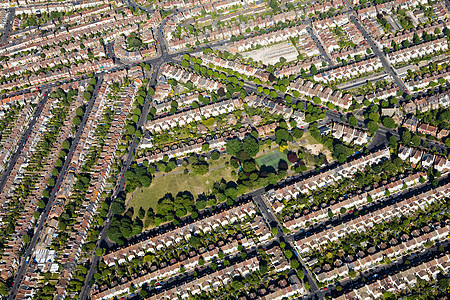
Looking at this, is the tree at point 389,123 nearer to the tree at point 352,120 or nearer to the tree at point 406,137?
Answer: the tree at point 406,137

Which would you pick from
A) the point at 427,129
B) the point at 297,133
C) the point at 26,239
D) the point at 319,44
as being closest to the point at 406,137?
the point at 427,129

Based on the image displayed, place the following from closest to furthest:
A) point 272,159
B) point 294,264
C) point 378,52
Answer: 1. point 294,264
2. point 272,159
3. point 378,52

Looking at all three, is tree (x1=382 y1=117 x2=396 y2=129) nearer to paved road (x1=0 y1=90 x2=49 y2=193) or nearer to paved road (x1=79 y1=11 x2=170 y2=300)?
paved road (x1=79 y1=11 x2=170 y2=300)

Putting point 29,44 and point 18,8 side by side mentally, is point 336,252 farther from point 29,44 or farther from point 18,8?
point 18,8

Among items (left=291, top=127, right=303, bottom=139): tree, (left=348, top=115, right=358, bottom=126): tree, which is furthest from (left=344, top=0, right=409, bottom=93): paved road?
(left=291, top=127, right=303, bottom=139): tree

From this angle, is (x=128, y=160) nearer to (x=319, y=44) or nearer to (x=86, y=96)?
(x=86, y=96)

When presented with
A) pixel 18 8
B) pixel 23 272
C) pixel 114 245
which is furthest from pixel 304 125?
pixel 18 8

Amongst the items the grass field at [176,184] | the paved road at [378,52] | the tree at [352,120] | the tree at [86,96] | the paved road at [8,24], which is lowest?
the grass field at [176,184]

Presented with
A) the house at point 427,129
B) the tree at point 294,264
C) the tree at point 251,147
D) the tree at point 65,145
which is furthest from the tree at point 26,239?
the house at point 427,129
